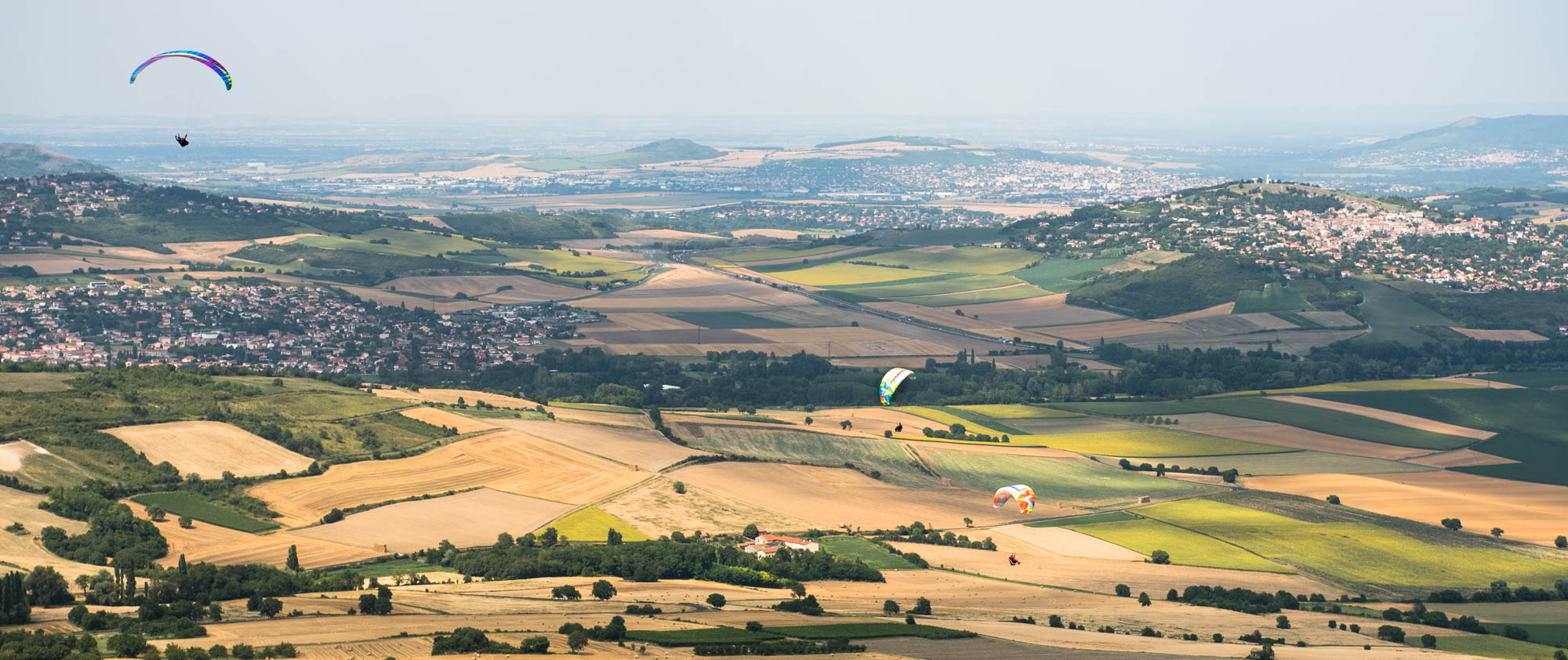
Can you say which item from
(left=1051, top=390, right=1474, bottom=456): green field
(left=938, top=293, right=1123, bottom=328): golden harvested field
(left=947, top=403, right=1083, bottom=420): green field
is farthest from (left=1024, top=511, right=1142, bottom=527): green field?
(left=938, top=293, right=1123, bottom=328): golden harvested field

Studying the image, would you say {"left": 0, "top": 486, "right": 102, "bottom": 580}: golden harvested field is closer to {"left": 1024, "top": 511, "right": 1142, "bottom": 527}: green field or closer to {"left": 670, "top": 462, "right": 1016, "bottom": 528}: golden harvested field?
{"left": 670, "top": 462, "right": 1016, "bottom": 528}: golden harvested field

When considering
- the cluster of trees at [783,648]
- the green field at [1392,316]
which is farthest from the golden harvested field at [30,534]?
the green field at [1392,316]

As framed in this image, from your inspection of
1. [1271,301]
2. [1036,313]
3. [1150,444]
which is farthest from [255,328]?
[1271,301]

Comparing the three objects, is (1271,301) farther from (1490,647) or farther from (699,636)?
(699,636)

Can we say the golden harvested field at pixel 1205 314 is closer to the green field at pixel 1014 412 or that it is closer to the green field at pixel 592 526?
the green field at pixel 1014 412

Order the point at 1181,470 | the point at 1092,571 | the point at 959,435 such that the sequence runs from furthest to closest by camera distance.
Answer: the point at 959,435 < the point at 1181,470 < the point at 1092,571

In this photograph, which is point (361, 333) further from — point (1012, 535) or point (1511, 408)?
point (1511, 408)
